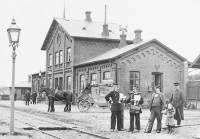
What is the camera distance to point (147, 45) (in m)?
33.4

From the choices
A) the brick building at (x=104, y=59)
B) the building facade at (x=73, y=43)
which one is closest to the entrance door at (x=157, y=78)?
the brick building at (x=104, y=59)

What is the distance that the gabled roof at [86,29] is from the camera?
39.3 metres

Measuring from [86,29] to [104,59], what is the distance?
29.1ft

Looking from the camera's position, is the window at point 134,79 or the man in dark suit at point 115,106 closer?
the man in dark suit at point 115,106

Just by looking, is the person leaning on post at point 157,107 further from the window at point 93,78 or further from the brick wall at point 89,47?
the brick wall at point 89,47

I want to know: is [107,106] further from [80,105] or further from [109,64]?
[109,64]

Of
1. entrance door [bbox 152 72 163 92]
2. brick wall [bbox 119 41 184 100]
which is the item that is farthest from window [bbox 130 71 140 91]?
entrance door [bbox 152 72 163 92]

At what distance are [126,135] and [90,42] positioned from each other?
27058 mm

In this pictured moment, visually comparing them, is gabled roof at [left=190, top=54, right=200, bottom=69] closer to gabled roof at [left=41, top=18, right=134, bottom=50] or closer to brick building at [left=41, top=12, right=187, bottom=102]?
brick building at [left=41, top=12, right=187, bottom=102]

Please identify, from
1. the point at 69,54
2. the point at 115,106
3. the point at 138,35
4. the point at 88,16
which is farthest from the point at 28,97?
the point at 115,106

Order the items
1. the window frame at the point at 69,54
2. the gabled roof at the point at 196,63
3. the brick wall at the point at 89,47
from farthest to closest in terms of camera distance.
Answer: the window frame at the point at 69,54, the brick wall at the point at 89,47, the gabled roof at the point at 196,63

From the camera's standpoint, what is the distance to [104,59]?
3275 centimetres

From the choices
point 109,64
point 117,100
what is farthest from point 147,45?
point 117,100

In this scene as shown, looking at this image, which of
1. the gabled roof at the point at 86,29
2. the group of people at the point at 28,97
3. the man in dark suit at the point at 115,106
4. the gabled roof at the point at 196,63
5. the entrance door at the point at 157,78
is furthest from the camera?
the gabled roof at the point at 86,29
